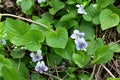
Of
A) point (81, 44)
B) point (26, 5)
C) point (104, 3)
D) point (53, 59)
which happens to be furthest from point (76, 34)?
point (26, 5)

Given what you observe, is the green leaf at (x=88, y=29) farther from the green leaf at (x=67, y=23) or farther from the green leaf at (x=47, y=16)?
the green leaf at (x=47, y=16)

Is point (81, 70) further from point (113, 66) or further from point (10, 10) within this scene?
point (10, 10)

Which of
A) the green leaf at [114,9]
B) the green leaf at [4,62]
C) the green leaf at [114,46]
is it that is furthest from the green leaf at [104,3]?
the green leaf at [4,62]

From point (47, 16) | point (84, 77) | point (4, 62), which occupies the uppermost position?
point (47, 16)

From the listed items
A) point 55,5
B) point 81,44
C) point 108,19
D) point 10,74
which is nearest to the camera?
point 10,74

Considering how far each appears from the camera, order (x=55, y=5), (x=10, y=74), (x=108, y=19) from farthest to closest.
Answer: (x=55, y=5) < (x=108, y=19) < (x=10, y=74)

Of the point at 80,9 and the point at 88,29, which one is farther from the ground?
the point at 80,9

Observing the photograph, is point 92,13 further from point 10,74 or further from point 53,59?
point 10,74

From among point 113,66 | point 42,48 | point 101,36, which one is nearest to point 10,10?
point 42,48
